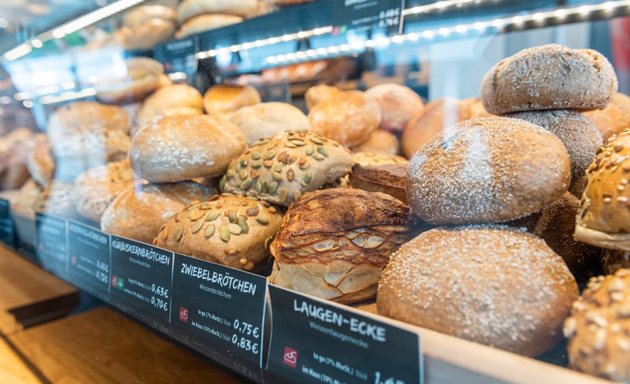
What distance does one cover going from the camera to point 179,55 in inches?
75.9

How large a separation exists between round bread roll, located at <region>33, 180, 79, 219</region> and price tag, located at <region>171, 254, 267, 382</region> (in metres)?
0.92

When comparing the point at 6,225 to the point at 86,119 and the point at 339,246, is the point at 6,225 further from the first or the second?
the point at 339,246

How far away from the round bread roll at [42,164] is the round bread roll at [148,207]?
837 millimetres

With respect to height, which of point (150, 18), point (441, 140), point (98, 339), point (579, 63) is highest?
point (150, 18)

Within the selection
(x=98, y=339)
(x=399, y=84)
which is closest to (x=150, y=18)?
(x=399, y=84)

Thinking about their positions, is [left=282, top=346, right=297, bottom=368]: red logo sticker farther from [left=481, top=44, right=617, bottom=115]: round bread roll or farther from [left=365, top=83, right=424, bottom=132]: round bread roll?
[left=365, top=83, right=424, bottom=132]: round bread roll

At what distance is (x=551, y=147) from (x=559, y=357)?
1.12 ft

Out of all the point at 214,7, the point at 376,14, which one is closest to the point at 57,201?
the point at 214,7

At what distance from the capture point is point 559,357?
0.71m

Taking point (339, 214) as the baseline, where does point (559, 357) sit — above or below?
below

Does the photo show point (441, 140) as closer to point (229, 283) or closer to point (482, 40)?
point (229, 283)

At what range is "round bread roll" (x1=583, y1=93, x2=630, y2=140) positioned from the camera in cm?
116

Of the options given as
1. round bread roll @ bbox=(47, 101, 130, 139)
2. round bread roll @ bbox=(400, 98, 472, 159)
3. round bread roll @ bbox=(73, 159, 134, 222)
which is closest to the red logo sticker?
round bread roll @ bbox=(400, 98, 472, 159)

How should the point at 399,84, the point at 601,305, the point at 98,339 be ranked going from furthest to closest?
the point at 399,84 → the point at 98,339 → the point at 601,305
